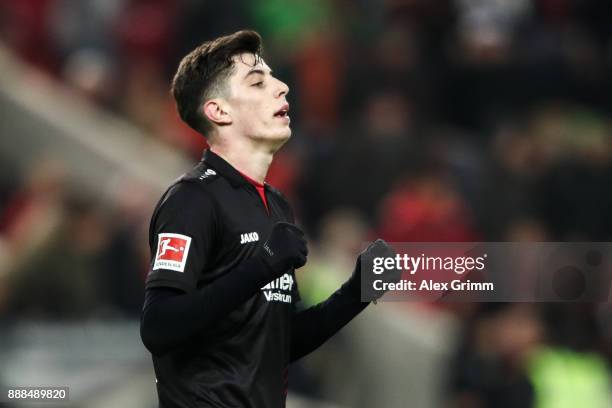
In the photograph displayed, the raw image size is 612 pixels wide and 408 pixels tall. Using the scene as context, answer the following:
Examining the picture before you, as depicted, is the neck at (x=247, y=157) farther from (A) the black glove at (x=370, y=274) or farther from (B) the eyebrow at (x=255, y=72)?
(A) the black glove at (x=370, y=274)

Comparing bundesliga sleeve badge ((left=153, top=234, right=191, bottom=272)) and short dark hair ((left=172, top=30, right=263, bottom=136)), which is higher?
short dark hair ((left=172, top=30, right=263, bottom=136))

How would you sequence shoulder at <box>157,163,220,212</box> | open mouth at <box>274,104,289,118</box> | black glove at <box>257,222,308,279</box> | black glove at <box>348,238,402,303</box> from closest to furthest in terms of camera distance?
black glove at <box>257,222,308,279</box> < shoulder at <box>157,163,220,212</box> < black glove at <box>348,238,402,303</box> < open mouth at <box>274,104,289,118</box>

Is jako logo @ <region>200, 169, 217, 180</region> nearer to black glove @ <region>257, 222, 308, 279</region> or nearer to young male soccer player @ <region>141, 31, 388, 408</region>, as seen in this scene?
young male soccer player @ <region>141, 31, 388, 408</region>

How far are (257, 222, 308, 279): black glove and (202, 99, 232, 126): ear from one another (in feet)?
1.63

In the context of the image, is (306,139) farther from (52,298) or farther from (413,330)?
(52,298)

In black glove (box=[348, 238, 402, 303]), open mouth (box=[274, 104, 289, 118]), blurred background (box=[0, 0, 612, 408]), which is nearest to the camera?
black glove (box=[348, 238, 402, 303])

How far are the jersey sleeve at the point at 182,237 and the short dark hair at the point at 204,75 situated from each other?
31 cm

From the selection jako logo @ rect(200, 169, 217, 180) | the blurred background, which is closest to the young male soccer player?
jako logo @ rect(200, 169, 217, 180)

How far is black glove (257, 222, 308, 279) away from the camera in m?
3.58

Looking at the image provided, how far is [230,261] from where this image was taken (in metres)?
3.80

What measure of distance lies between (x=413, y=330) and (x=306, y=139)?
5.86ft

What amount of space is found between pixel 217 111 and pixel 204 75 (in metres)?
0.12

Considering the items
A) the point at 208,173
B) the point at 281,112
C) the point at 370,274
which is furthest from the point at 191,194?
the point at 370,274

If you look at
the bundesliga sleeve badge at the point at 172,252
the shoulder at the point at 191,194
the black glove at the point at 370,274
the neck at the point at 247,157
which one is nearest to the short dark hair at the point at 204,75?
the neck at the point at 247,157
